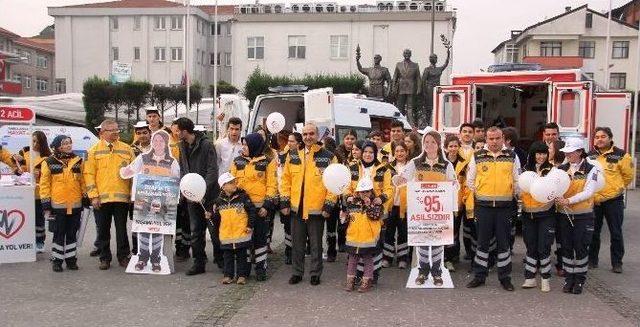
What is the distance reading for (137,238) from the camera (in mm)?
7582

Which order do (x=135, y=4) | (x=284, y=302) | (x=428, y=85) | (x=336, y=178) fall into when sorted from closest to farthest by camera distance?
(x=284, y=302), (x=336, y=178), (x=428, y=85), (x=135, y=4)

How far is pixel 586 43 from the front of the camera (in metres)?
62.3

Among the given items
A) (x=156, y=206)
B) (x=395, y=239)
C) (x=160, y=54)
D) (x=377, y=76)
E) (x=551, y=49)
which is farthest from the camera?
(x=551, y=49)

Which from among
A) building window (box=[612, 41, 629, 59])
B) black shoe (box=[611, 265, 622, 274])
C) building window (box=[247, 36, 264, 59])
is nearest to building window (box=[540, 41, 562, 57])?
building window (box=[612, 41, 629, 59])

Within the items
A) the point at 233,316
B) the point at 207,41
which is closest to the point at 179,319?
the point at 233,316

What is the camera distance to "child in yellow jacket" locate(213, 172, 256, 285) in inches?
274

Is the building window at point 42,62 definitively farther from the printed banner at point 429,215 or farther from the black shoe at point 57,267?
the printed banner at point 429,215

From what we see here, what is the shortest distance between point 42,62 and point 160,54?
23704mm

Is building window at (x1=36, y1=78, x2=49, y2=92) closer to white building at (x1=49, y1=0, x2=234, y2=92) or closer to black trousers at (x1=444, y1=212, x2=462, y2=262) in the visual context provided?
white building at (x1=49, y1=0, x2=234, y2=92)

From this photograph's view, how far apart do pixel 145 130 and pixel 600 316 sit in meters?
5.67

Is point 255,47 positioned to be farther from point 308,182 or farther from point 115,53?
point 308,182

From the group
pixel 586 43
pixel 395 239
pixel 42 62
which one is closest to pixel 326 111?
pixel 395 239

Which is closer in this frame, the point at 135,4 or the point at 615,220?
the point at 615,220

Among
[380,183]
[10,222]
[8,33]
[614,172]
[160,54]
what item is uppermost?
[8,33]
